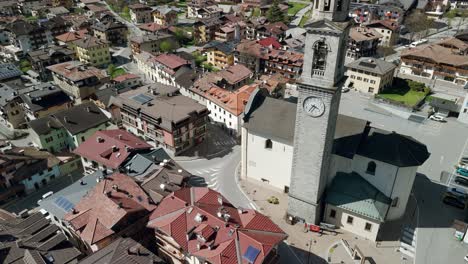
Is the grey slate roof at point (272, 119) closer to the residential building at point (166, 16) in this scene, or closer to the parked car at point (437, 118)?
the parked car at point (437, 118)

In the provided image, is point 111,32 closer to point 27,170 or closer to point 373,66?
point 27,170

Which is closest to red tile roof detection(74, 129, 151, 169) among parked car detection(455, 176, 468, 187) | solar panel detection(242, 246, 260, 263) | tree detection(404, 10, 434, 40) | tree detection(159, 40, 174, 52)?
solar panel detection(242, 246, 260, 263)

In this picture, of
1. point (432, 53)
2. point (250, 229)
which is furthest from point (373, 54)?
point (250, 229)

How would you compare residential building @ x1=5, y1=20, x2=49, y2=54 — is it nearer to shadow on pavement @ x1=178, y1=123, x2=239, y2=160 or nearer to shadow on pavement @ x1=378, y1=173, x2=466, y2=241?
shadow on pavement @ x1=178, y1=123, x2=239, y2=160

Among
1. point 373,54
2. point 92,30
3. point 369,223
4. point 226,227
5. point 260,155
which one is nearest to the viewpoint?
point 226,227

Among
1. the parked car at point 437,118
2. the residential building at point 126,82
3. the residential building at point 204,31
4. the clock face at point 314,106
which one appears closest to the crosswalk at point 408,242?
the clock face at point 314,106

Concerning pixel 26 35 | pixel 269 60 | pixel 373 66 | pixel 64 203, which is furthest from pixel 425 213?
pixel 26 35

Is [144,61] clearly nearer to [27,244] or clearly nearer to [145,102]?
[145,102]
